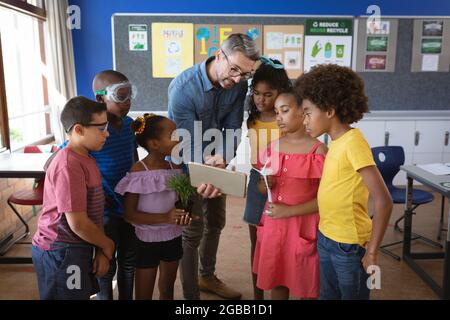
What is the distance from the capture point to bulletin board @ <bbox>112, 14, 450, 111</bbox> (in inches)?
190

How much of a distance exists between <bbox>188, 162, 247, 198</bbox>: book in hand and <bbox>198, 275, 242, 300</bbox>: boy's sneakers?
1.11 metres

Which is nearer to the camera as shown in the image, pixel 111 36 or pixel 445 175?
pixel 445 175

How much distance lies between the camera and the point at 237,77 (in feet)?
5.85

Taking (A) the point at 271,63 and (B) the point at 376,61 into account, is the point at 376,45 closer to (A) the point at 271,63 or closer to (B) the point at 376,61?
(B) the point at 376,61

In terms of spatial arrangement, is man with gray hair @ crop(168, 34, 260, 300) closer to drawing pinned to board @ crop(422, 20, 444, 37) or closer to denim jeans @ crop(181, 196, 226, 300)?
denim jeans @ crop(181, 196, 226, 300)

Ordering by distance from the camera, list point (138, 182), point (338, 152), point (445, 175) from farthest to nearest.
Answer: point (445, 175) → point (138, 182) → point (338, 152)

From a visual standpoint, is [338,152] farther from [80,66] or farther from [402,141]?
[80,66]

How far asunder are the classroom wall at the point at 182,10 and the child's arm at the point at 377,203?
4.00 m

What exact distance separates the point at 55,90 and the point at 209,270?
116 inches

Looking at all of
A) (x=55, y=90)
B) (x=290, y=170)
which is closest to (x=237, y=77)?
(x=290, y=170)

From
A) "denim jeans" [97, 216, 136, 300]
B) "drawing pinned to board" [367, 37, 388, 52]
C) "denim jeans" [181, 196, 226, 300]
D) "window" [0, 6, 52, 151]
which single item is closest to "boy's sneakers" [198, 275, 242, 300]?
"denim jeans" [181, 196, 226, 300]

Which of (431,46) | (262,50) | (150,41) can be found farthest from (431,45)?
(150,41)

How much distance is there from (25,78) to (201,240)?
3.16 metres
